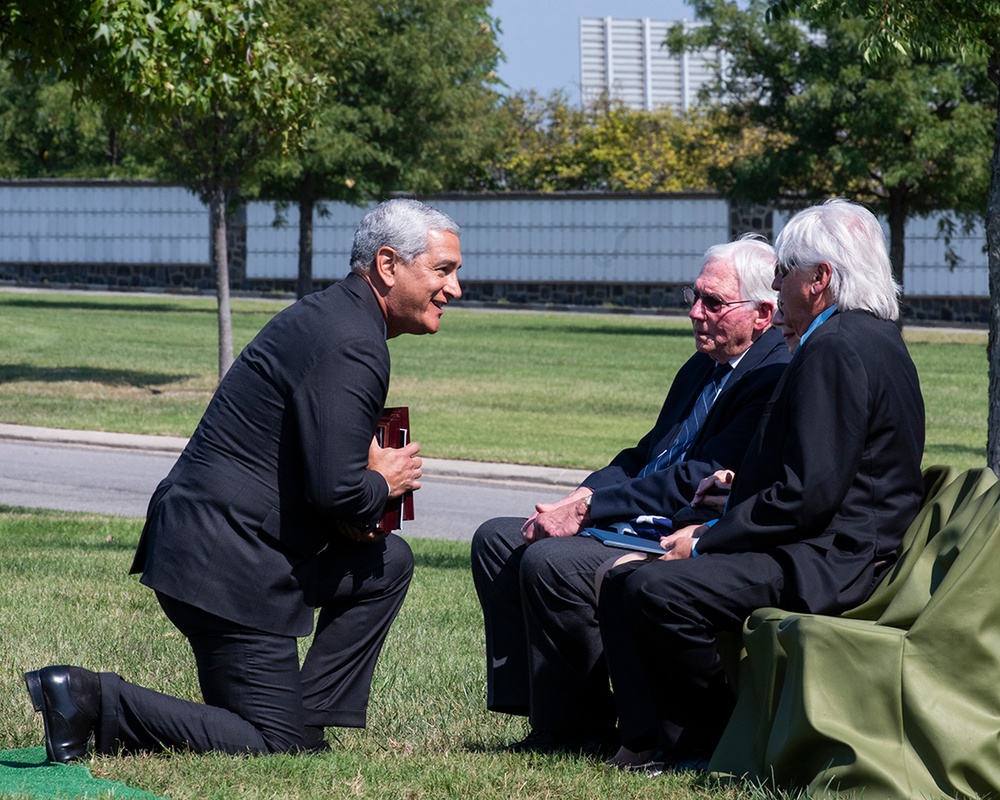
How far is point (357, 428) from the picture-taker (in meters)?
4.08

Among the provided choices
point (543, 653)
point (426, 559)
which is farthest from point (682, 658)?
point (426, 559)

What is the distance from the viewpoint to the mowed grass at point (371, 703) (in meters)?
3.94

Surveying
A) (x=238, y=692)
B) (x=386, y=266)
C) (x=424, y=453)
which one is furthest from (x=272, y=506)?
(x=424, y=453)

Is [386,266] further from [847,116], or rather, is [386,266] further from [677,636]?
[847,116]

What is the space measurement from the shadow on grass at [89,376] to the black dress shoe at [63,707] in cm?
1637

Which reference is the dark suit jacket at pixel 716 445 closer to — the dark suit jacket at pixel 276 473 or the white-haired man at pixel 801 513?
the white-haired man at pixel 801 513

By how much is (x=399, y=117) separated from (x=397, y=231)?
26990 mm

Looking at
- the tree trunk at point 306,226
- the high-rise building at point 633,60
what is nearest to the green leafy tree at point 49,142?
the tree trunk at point 306,226

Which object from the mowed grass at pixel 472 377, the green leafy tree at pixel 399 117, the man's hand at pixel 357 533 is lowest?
the mowed grass at pixel 472 377

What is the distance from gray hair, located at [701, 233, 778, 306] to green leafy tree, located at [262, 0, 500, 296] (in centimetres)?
2399

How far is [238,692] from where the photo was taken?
4.24 metres

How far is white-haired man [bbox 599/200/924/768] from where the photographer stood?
154 inches

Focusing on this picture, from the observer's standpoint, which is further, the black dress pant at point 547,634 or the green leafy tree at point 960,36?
the green leafy tree at point 960,36

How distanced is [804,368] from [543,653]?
3.98ft
